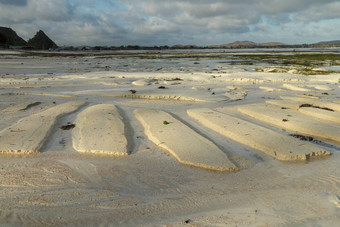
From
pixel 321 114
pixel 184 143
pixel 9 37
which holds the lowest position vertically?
pixel 184 143

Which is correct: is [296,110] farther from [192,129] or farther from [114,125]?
[114,125]

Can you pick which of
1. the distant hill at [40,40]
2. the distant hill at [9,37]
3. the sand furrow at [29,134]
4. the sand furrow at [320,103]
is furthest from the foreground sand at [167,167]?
the distant hill at [40,40]

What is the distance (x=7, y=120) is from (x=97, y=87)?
20.5 feet

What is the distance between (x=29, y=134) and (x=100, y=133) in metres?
1.43

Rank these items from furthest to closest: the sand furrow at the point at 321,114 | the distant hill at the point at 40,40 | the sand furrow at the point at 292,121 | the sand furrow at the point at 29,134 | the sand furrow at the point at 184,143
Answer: the distant hill at the point at 40,40 → the sand furrow at the point at 321,114 → the sand furrow at the point at 292,121 → the sand furrow at the point at 29,134 → the sand furrow at the point at 184,143

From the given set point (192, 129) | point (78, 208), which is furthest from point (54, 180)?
point (192, 129)

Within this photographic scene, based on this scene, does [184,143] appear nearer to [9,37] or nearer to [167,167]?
[167,167]

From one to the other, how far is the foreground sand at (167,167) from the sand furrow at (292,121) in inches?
1.0

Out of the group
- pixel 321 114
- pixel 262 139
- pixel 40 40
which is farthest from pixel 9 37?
pixel 262 139

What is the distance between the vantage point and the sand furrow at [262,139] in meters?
5.15

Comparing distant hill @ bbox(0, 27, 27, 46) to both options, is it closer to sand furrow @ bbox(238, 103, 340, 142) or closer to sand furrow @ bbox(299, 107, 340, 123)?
sand furrow @ bbox(238, 103, 340, 142)

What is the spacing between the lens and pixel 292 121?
7.11m

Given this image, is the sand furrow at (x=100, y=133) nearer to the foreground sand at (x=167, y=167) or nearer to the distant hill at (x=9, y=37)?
the foreground sand at (x=167, y=167)

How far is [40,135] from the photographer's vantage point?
581 centimetres
